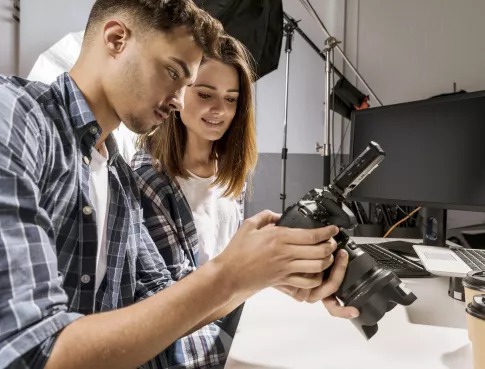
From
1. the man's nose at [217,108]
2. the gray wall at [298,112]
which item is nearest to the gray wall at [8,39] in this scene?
the man's nose at [217,108]

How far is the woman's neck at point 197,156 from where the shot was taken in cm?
130

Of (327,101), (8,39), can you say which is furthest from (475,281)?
(8,39)

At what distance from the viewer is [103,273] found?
2.50 ft

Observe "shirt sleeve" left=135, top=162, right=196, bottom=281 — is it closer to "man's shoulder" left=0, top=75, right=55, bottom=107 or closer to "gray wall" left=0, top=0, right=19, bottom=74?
"man's shoulder" left=0, top=75, right=55, bottom=107

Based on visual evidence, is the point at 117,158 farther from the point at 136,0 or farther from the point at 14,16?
the point at 14,16

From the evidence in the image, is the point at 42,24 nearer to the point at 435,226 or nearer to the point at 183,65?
the point at 183,65

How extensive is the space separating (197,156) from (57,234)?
0.74 m

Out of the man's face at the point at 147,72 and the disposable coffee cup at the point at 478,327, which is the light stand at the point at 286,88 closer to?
the man's face at the point at 147,72

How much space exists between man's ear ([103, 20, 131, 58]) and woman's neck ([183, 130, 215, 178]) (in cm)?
59

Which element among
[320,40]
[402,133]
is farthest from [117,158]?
[320,40]

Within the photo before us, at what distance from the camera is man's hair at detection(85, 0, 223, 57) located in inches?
28.7

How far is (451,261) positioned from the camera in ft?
2.82

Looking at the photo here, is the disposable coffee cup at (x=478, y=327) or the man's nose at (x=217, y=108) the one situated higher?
the man's nose at (x=217, y=108)

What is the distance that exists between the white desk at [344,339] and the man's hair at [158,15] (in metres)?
0.55
